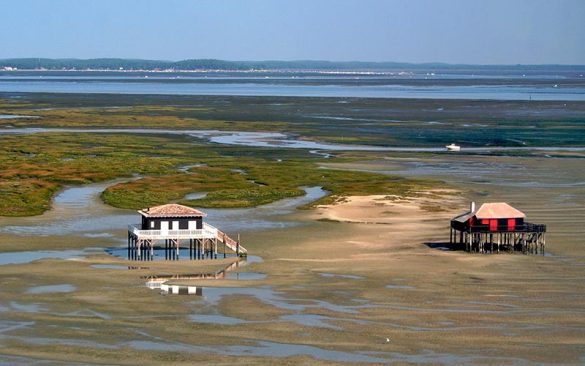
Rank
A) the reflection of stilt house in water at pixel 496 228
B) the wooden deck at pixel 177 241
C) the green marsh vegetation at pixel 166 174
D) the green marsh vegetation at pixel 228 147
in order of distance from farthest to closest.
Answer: the green marsh vegetation at pixel 228 147, the green marsh vegetation at pixel 166 174, the reflection of stilt house in water at pixel 496 228, the wooden deck at pixel 177 241

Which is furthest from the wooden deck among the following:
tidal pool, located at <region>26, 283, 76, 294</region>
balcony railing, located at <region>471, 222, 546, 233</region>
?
balcony railing, located at <region>471, 222, 546, 233</region>

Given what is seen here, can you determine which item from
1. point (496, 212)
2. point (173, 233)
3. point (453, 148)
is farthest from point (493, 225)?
point (453, 148)

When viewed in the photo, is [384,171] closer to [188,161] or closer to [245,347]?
[188,161]

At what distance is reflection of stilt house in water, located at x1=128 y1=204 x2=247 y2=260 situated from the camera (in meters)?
59.4

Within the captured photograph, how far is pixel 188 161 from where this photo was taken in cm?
10512

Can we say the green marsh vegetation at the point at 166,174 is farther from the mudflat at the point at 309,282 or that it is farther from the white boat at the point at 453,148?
the white boat at the point at 453,148

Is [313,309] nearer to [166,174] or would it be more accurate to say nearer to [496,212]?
[496,212]

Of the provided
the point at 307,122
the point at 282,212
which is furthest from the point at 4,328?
the point at 307,122

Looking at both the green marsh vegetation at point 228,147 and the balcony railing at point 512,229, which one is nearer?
the balcony railing at point 512,229

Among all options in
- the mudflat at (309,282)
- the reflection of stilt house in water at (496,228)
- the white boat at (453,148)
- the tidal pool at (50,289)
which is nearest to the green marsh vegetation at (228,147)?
Answer: the mudflat at (309,282)

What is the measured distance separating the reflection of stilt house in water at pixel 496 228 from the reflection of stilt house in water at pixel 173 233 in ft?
36.8

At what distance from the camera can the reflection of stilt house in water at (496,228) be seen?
61.4 meters

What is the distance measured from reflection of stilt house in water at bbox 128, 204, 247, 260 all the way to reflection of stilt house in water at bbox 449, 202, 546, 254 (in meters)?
11.2

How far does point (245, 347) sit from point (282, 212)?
33.4 metres
